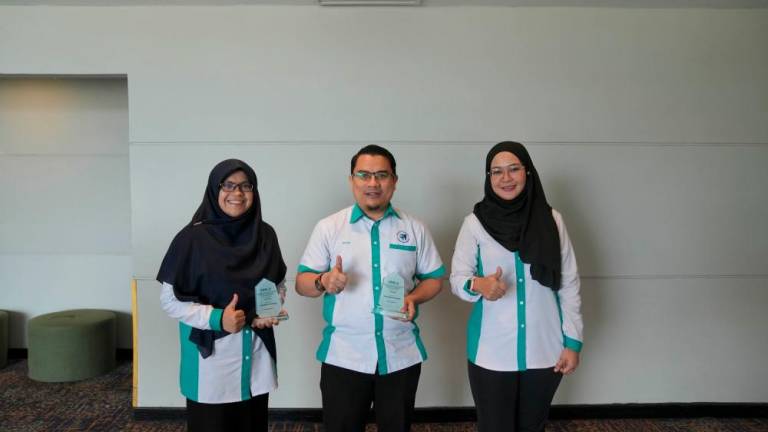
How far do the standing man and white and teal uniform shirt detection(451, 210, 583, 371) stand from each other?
0.25 m

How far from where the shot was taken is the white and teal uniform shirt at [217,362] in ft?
5.75

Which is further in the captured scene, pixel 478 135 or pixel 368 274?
pixel 478 135

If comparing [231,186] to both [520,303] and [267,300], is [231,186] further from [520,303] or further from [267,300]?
[520,303]

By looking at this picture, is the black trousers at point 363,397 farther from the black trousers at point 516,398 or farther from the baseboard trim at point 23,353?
the baseboard trim at point 23,353

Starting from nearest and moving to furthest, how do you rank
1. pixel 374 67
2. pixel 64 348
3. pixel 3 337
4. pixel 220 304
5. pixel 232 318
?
pixel 232 318
pixel 220 304
pixel 374 67
pixel 64 348
pixel 3 337

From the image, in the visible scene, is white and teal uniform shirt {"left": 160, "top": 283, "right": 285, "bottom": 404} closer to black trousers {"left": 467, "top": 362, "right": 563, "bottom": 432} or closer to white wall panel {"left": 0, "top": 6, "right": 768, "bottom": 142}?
black trousers {"left": 467, "top": 362, "right": 563, "bottom": 432}

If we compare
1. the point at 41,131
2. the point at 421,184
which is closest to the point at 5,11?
the point at 41,131

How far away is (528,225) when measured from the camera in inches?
77.7

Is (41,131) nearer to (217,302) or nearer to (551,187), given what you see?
(217,302)

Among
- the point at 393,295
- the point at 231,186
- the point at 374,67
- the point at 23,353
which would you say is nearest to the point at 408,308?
the point at 393,295

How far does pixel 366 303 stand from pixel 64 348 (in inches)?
121

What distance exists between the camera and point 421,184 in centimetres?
309

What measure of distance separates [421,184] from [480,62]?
89 centimetres

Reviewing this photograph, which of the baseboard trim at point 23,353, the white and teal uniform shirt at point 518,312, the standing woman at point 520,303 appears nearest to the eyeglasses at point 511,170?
the standing woman at point 520,303
